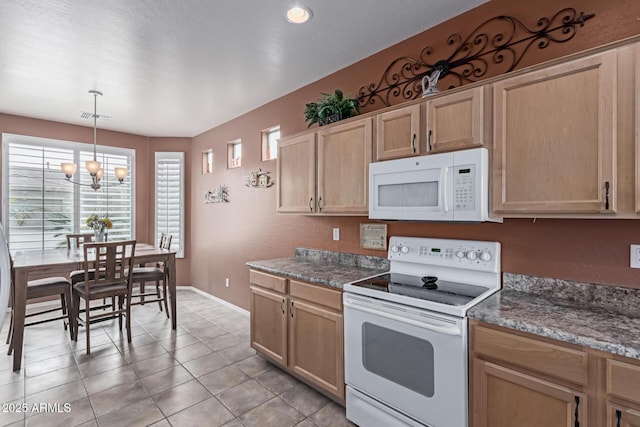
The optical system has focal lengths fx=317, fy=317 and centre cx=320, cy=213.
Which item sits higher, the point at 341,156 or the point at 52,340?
the point at 341,156

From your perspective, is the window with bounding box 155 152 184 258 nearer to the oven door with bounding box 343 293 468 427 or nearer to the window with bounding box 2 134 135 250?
the window with bounding box 2 134 135 250

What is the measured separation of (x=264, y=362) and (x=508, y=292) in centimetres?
211

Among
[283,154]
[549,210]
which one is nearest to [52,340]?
[283,154]

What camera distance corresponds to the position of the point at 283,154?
297 cm

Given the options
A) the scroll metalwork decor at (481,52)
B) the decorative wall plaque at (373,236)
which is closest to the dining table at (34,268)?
the decorative wall plaque at (373,236)

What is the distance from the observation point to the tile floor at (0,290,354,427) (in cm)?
210

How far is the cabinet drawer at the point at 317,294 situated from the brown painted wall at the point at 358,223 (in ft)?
2.04

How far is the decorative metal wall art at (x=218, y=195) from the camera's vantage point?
452 centimetres

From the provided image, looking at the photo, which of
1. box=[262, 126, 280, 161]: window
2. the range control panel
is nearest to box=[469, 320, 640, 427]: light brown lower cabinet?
the range control panel

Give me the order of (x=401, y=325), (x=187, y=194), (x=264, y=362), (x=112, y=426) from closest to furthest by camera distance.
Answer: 1. (x=401, y=325)
2. (x=112, y=426)
3. (x=264, y=362)
4. (x=187, y=194)

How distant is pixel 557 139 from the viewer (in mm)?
1508

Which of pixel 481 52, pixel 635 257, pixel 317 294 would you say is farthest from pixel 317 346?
pixel 481 52

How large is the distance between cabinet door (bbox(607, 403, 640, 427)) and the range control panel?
808 mm

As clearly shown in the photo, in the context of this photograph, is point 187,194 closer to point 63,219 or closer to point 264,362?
point 63,219
